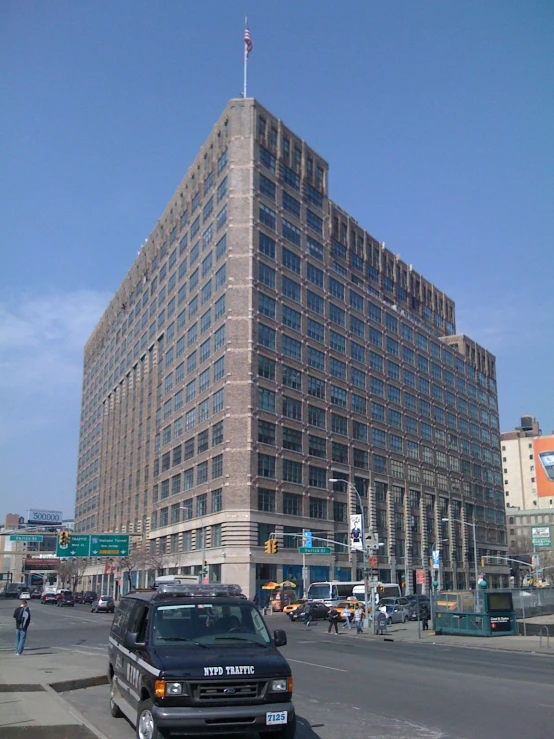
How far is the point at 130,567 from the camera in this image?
9525 centimetres

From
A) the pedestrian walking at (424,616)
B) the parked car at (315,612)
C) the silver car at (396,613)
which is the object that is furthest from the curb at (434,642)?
the parked car at (315,612)

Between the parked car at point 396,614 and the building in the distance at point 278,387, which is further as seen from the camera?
the building in the distance at point 278,387

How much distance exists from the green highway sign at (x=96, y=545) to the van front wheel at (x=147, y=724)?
6493 centimetres

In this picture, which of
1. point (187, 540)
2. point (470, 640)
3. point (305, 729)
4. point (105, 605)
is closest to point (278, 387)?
point (187, 540)

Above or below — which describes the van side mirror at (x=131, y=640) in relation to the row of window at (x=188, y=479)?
below

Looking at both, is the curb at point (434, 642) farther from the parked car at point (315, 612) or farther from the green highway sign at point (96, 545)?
the green highway sign at point (96, 545)

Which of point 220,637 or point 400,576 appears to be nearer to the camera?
point 220,637

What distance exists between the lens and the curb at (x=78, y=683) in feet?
54.1

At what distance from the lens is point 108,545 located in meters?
72.9

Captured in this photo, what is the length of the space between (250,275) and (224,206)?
9214mm

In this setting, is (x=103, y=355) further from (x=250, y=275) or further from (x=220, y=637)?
(x=220, y=637)

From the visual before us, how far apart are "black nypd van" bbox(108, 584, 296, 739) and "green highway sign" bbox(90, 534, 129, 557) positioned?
63702mm

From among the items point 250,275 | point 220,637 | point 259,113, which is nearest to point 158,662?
point 220,637

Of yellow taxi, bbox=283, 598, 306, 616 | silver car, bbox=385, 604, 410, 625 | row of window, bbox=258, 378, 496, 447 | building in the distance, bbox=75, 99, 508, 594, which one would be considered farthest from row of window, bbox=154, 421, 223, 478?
silver car, bbox=385, 604, 410, 625
